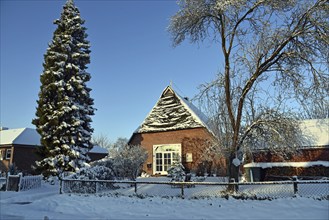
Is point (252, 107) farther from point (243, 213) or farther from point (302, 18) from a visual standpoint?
point (243, 213)

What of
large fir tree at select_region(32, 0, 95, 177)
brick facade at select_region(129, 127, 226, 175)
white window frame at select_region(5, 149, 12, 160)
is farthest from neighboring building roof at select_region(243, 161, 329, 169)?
white window frame at select_region(5, 149, 12, 160)

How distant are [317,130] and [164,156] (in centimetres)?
1176

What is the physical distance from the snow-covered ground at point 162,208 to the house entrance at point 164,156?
12.1m

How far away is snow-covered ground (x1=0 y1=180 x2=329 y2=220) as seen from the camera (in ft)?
28.0

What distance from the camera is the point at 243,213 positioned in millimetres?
8742

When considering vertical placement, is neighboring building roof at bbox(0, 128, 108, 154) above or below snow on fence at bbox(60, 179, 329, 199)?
above

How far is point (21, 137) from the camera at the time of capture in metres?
31.4

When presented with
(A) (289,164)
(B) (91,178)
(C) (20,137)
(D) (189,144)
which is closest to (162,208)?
(B) (91,178)

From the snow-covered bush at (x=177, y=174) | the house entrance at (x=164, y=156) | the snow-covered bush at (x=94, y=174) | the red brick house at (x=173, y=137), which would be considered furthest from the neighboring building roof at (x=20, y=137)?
the snow-covered bush at (x=177, y=174)

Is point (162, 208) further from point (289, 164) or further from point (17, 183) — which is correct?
point (289, 164)

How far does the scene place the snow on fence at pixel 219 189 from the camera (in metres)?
10.7

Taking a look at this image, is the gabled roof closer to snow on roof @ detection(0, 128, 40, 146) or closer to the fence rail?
the fence rail

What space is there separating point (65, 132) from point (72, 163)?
8.16 feet

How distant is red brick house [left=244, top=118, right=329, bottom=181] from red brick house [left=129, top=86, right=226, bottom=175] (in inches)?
168
